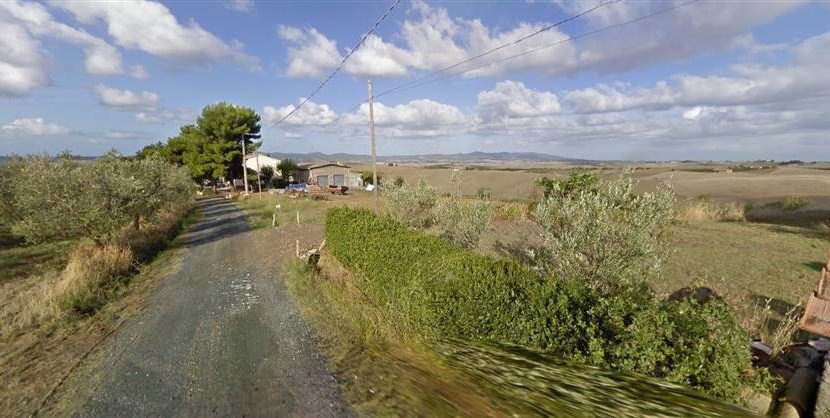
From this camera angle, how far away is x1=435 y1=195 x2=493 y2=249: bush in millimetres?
11242

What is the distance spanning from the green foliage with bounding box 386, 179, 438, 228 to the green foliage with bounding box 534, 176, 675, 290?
22.7ft

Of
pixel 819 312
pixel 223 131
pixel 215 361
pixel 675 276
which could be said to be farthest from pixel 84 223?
pixel 223 131

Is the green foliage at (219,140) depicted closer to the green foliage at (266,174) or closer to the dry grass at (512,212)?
the green foliage at (266,174)

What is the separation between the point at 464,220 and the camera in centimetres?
1143

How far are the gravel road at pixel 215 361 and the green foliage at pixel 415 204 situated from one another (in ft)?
16.0

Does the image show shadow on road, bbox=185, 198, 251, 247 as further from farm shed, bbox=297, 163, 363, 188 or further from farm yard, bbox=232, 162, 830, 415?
farm shed, bbox=297, 163, 363, 188

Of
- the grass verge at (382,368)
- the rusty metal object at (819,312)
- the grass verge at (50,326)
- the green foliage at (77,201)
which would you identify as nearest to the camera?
the grass verge at (382,368)

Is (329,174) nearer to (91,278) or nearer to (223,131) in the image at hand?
(223,131)

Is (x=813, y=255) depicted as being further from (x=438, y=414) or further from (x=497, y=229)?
(x=438, y=414)

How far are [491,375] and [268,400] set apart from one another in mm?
3176

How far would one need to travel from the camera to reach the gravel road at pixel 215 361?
Result: 520cm

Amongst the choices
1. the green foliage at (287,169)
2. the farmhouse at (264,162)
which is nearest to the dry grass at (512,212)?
the green foliage at (287,169)

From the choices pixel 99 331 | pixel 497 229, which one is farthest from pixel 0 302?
pixel 497 229

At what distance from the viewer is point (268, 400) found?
17.1 feet
